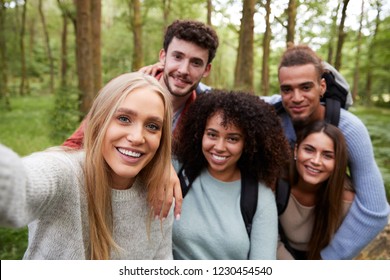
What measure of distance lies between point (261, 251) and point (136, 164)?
102 cm

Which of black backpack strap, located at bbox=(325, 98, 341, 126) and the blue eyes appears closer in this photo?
the blue eyes

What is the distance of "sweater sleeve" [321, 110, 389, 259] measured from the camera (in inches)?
89.3

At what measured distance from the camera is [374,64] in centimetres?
1035

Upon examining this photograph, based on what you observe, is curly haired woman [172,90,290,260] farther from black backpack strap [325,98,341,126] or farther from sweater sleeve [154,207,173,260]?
black backpack strap [325,98,341,126]

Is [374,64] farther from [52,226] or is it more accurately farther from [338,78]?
[52,226]

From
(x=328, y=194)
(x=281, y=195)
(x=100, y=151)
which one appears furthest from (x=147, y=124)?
(x=328, y=194)

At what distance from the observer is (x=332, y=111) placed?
2395 mm

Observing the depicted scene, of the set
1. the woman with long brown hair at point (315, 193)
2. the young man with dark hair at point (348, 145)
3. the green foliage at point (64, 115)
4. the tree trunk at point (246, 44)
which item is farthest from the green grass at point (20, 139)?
the tree trunk at point (246, 44)

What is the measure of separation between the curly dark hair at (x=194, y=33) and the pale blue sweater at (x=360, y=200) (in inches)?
47.9

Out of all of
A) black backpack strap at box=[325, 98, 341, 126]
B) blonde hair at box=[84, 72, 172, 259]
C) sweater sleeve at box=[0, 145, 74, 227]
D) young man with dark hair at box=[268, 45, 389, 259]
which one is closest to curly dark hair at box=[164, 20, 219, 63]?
young man with dark hair at box=[268, 45, 389, 259]

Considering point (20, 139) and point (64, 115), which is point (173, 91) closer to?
point (64, 115)

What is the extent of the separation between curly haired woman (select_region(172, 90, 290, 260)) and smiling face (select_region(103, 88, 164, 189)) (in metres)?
0.68

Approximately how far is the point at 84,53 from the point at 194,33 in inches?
221

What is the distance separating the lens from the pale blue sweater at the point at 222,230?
2.01m
